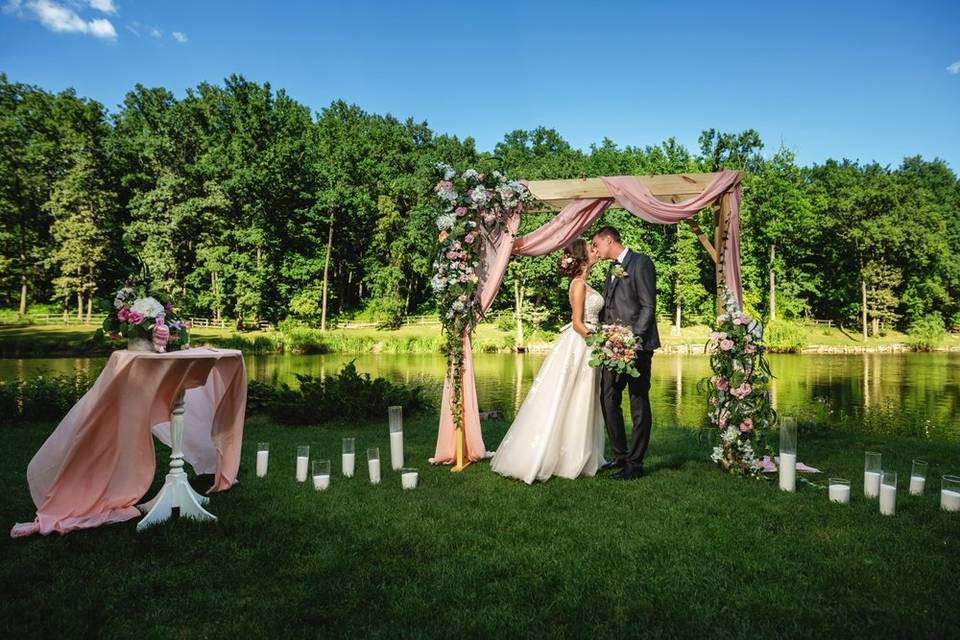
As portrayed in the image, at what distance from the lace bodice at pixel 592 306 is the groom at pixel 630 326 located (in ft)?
0.25

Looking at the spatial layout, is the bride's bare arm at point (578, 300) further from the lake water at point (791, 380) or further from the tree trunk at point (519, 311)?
the tree trunk at point (519, 311)

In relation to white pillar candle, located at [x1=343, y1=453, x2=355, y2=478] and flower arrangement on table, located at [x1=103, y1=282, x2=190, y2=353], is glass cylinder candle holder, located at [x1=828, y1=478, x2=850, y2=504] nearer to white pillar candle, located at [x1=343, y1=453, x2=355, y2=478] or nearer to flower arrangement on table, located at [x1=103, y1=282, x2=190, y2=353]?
white pillar candle, located at [x1=343, y1=453, x2=355, y2=478]

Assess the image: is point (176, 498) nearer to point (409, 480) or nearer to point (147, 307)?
point (147, 307)

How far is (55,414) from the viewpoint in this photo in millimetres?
9867

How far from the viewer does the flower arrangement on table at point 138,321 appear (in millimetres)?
4578

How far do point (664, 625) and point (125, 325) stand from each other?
4413mm

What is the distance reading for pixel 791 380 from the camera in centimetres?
2055

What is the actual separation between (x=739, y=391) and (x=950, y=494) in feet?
6.15

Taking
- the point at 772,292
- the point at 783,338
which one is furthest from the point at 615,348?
the point at 772,292

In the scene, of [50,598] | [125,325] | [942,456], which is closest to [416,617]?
[50,598]

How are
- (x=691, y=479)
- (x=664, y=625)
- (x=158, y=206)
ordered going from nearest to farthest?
(x=664, y=625)
(x=691, y=479)
(x=158, y=206)

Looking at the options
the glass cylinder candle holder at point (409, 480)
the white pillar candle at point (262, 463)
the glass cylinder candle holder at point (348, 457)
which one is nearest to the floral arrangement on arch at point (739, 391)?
the glass cylinder candle holder at point (409, 480)

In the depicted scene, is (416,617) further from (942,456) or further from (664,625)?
(942,456)

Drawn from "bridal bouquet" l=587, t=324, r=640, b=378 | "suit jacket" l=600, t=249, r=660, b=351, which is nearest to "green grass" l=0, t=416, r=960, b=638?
"bridal bouquet" l=587, t=324, r=640, b=378
